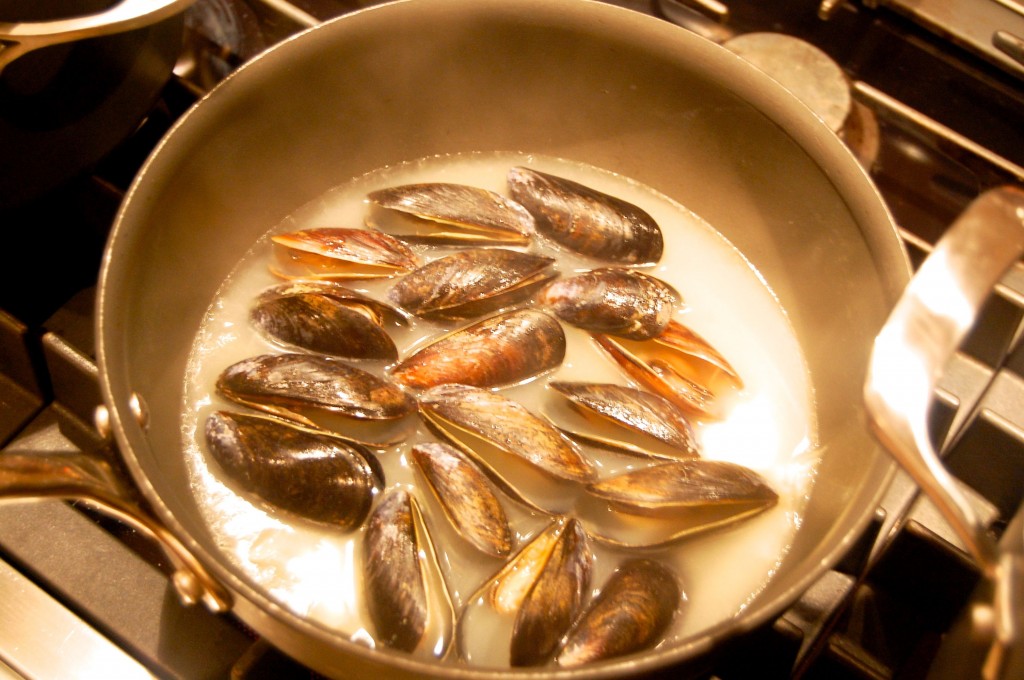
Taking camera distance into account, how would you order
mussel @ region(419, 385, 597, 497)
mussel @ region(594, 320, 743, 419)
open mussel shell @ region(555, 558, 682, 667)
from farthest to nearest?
mussel @ region(594, 320, 743, 419) < mussel @ region(419, 385, 597, 497) < open mussel shell @ region(555, 558, 682, 667)

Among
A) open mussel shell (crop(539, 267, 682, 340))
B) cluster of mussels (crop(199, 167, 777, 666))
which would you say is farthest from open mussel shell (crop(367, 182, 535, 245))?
open mussel shell (crop(539, 267, 682, 340))

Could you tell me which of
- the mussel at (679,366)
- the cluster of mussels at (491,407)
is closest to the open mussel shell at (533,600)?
the cluster of mussels at (491,407)

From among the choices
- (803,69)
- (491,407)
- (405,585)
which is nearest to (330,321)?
(491,407)

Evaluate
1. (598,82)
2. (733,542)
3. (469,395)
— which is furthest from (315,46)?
(733,542)

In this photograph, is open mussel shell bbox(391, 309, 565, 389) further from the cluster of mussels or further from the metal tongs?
the metal tongs

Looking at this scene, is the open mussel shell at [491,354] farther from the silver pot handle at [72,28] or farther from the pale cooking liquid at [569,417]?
the silver pot handle at [72,28]

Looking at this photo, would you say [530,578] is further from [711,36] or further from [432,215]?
[711,36]

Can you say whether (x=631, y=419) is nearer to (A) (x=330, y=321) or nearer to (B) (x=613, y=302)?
(B) (x=613, y=302)
